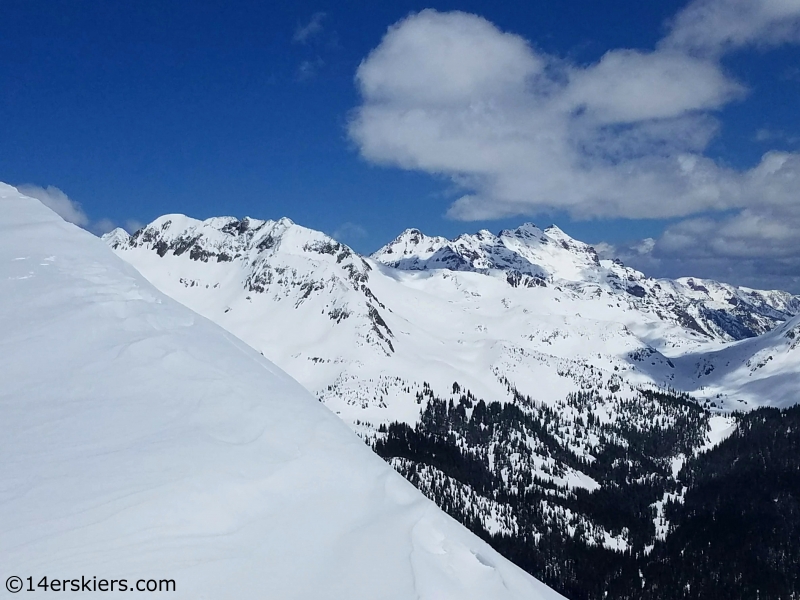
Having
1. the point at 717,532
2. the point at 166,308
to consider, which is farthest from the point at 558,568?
the point at 166,308

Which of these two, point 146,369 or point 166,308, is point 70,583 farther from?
point 166,308

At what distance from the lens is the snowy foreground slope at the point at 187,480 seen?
11.4 metres

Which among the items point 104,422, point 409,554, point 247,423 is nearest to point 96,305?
point 104,422

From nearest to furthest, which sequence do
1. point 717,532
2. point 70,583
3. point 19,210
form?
1. point 70,583
2. point 19,210
3. point 717,532

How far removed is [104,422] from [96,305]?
686 cm

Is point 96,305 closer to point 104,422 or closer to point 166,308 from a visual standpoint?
point 166,308

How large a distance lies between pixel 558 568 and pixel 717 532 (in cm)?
6789

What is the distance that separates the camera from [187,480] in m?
12.9

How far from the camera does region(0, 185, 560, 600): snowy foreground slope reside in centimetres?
1138

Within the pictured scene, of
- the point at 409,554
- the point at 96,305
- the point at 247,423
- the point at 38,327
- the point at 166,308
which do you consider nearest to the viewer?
the point at 409,554

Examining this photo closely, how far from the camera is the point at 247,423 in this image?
1562 cm

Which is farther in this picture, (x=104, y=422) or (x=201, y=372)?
(x=201, y=372)

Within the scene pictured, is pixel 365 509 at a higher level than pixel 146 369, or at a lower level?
lower

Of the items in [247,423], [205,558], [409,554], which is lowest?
[409,554]
